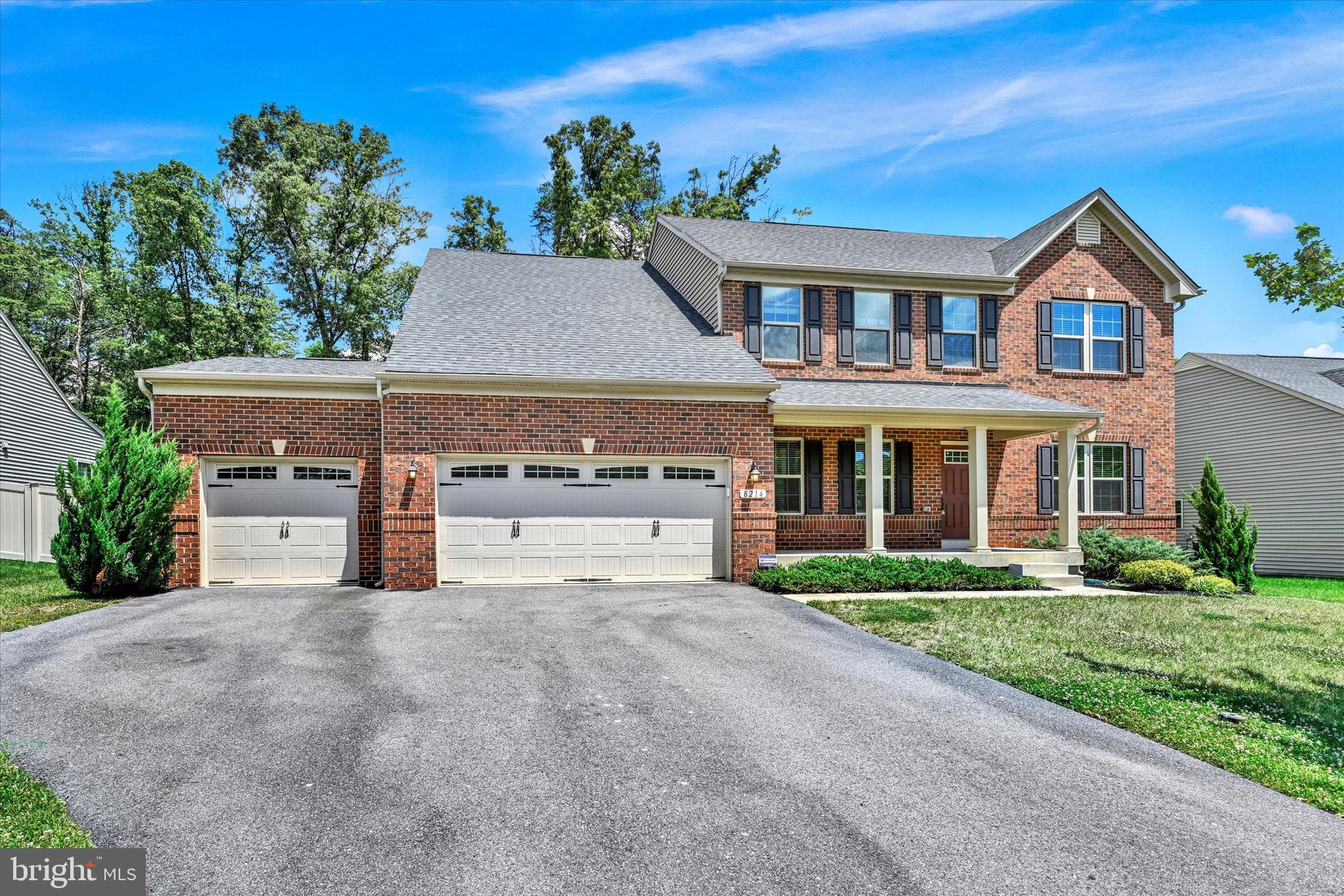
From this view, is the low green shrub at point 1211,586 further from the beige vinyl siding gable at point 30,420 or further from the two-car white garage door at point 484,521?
the beige vinyl siding gable at point 30,420

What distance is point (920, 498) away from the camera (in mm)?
17047

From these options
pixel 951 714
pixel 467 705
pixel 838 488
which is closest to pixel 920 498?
pixel 838 488

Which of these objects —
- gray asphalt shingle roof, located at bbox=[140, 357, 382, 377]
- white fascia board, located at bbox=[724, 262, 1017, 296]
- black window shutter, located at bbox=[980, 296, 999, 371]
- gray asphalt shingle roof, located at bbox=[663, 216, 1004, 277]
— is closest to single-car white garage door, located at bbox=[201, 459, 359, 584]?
gray asphalt shingle roof, located at bbox=[140, 357, 382, 377]

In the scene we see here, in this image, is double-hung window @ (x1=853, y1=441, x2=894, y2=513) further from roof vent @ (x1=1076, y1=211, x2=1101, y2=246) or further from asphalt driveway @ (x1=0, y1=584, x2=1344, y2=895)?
asphalt driveway @ (x1=0, y1=584, x2=1344, y2=895)

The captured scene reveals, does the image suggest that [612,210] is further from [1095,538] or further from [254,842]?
[254,842]

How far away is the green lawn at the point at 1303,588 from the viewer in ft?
49.6

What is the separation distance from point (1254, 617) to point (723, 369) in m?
9.33

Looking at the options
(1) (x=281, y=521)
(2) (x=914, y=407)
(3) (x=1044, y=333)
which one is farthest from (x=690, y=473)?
(3) (x=1044, y=333)

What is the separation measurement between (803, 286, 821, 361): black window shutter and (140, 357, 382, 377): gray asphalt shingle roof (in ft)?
29.6

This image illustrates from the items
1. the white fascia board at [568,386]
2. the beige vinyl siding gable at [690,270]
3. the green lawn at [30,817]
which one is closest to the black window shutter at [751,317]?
the beige vinyl siding gable at [690,270]

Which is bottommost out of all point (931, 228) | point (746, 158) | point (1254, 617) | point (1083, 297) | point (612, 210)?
point (1254, 617)

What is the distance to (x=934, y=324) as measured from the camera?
17.6 metres

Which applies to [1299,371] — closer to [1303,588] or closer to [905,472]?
[1303,588]

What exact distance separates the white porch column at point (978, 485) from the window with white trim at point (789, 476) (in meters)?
3.51
